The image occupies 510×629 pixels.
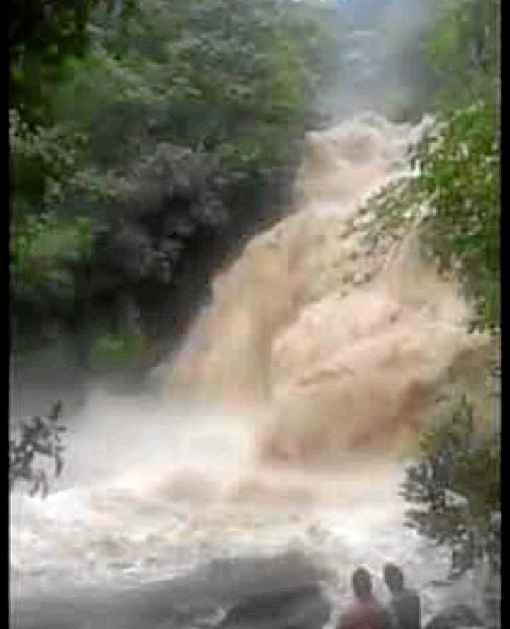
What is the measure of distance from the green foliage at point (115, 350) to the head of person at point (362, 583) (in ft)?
0.96

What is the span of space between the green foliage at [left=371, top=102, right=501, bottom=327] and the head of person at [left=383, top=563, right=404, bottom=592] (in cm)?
24

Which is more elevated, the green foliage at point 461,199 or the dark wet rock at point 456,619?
the green foliage at point 461,199

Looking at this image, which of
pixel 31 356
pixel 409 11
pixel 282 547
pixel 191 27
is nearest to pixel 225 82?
pixel 191 27

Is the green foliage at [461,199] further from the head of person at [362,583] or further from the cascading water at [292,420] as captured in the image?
the head of person at [362,583]

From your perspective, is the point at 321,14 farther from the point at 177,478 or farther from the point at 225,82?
the point at 177,478

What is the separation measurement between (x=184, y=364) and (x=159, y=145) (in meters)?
0.21

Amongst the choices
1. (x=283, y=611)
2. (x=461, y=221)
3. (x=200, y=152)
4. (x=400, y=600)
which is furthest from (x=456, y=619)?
(x=200, y=152)

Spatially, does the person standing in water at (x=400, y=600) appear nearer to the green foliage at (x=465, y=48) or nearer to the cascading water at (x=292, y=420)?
the cascading water at (x=292, y=420)

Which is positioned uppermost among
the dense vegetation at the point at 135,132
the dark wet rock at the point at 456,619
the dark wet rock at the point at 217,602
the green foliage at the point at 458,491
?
the dense vegetation at the point at 135,132

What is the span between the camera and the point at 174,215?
3.91 ft

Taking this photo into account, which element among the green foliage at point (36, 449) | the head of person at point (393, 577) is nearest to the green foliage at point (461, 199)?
the head of person at point (393, 577)

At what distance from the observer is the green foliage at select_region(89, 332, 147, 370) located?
3.83 ft

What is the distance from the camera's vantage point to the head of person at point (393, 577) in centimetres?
112

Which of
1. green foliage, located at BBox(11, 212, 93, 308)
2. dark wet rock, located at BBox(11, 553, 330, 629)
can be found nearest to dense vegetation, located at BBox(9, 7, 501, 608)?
green foliage, located at BBox(11, 212, 93, 308)
